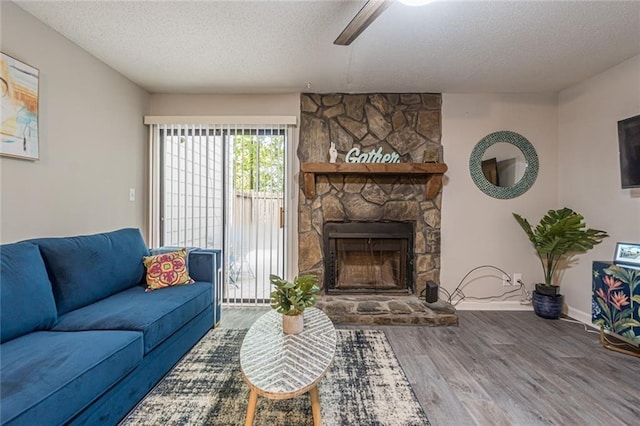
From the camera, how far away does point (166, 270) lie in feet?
8.00

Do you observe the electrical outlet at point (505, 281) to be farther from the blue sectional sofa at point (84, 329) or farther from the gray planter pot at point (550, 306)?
the blue sectional sofa at point (84, 329)

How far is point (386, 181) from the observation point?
3357mm

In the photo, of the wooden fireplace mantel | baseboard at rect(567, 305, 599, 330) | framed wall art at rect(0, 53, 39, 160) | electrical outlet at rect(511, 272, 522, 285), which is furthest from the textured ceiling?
baseboard at rect(567, 305, 599, 330)

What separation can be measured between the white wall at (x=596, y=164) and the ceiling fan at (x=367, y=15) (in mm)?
2422

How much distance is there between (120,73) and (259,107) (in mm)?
1378

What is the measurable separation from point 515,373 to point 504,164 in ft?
7.37

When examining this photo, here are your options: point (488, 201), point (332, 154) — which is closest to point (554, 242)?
point (488, 201)

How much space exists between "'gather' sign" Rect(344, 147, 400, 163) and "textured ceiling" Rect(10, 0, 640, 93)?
705 millimetres

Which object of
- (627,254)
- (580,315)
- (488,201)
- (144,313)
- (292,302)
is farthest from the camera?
(488,201)

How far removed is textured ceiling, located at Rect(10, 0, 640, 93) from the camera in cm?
192

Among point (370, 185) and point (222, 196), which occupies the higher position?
point (370, 185)

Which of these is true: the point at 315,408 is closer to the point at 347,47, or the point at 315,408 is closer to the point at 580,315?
the point at 347,47

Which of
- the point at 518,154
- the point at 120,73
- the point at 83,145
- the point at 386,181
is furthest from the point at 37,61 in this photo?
the point at 518,154

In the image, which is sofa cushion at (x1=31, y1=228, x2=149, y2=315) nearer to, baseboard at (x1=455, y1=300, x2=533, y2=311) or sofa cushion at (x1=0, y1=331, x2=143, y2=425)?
sofa cushion at (x1=0, y1=331, x2=143, y2=425)
